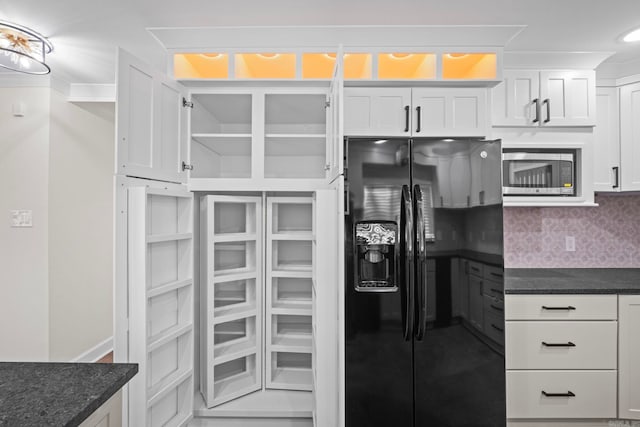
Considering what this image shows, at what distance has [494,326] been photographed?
1.87 m

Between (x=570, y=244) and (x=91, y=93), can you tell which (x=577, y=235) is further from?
(x=91, y=93)

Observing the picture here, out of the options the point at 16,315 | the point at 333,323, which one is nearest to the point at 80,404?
the point at 333,323

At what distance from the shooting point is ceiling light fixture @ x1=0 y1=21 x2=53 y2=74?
76.7 inches

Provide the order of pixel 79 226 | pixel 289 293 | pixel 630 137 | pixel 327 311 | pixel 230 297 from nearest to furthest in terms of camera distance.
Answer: pixel 327 311
pixel 630 137
pixel 230 297
pixel 289 293
pixel 79 226

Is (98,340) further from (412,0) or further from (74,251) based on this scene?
(412,0)

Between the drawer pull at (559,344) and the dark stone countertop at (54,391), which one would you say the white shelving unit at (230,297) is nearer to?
the dark stone countertop at (54,391)

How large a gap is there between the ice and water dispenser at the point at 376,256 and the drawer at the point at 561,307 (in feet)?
2.71

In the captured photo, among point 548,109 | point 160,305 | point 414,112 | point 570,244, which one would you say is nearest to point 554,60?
point 548,109

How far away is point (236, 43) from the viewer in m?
2.19

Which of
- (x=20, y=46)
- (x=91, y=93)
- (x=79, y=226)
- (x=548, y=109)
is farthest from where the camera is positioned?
(x=79, y=226)

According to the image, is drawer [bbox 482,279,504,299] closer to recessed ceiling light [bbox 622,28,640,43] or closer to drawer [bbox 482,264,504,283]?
drawer [bbox 482,264,504,283]

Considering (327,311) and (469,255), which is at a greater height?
(469,255)

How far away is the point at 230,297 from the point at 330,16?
1.96m

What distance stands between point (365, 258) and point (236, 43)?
156 centimetres
